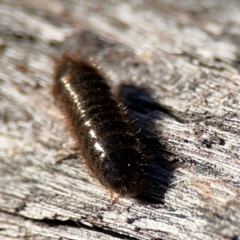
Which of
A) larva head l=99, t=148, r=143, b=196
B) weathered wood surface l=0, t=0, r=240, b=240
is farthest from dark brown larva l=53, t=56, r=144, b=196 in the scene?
weathered wood surface l=0, t=0, r=240, b=240

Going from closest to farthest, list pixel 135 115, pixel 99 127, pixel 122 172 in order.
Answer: pixel 122 172 → pixel 99 127 → pixel 135 115

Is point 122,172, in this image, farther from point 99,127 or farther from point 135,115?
point 135,115

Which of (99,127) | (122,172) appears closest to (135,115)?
(99,127)

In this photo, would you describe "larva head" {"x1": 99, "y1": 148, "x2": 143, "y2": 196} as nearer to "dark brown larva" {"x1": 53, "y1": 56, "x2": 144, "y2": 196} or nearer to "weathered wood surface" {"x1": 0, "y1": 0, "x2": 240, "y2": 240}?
"dark brown larva" {"x1": 53, "y1": 56, "x2": 144, "y2": 196}

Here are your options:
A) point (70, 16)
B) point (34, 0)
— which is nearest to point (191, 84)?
point (70, 16)

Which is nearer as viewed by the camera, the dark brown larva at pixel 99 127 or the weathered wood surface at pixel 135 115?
the weathered wood surface at pixel 135 115

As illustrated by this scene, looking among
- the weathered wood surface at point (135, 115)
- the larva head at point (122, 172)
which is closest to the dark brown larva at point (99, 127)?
the larva head at point (122, 172)

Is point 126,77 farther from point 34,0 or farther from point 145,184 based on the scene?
point 34,0

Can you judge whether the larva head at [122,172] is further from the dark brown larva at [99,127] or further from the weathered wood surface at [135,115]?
the weathered wood surface at [135,115]
